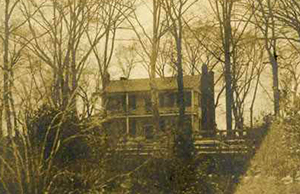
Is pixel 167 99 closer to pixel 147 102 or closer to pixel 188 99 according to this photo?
pixel 188 99

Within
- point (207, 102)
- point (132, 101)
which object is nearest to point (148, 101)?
point (132, 101)

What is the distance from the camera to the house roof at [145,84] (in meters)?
44.3

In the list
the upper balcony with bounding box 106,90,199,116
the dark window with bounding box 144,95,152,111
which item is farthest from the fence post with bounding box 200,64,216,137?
the dark window with bounding box 144,95,152,111

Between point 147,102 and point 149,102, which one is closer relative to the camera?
point 149,102

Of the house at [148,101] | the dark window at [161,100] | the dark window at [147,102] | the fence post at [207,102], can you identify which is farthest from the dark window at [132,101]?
the fence post at [207,102]

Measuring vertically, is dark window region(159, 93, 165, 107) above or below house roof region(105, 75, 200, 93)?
below

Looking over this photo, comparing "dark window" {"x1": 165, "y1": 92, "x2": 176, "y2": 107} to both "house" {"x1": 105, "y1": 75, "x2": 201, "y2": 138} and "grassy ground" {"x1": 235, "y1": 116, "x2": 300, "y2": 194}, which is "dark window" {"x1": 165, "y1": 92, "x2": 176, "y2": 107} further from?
"grassy ground" {"x1": 235, "y1": 116, "x2": 300, "y2": 194}

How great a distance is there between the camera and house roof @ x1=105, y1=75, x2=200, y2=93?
44344mm

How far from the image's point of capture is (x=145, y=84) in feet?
155

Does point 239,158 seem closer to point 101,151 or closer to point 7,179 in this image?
point 101,151

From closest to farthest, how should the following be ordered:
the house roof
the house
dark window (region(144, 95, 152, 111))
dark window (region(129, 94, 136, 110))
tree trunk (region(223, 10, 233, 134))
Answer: tree trunk (region(223, 10, 233, 134)) < the house < the house roof < dark window (region(144, 95, 152, 111)) < dark window (region(129, 94, 136, 110))

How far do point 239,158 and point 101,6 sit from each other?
51.8 ft

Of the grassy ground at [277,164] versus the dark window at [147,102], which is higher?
the dark window at [147,102]

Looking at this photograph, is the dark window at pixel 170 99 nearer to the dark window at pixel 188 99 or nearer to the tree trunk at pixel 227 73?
the dark window at pixel 188 99
